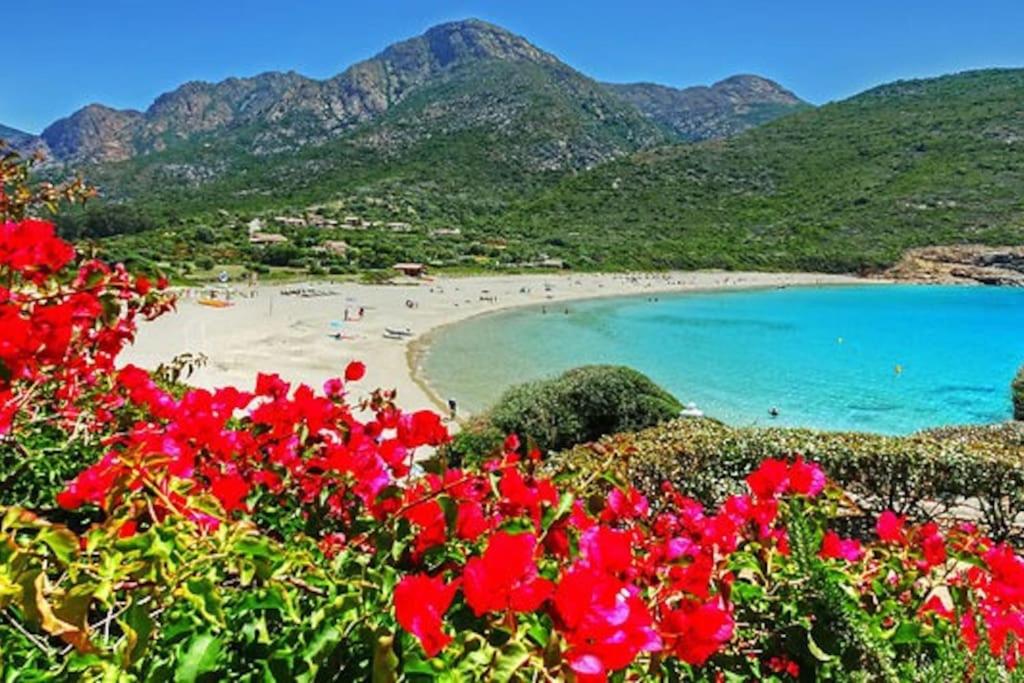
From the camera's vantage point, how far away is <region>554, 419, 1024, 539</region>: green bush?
8.01 metres

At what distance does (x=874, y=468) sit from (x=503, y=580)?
8.59 meters

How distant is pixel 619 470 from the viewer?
Answer: 2203 mm

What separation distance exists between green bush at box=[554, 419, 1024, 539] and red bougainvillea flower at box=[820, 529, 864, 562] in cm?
535

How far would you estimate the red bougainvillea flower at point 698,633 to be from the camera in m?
1.33

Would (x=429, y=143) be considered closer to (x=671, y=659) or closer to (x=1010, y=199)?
(x=1010, y=199)

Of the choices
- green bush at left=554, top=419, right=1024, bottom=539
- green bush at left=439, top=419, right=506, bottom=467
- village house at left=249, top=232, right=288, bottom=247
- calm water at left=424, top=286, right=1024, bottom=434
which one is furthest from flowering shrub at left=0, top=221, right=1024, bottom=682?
village house at left=249, top=232, right=288, bottom=247

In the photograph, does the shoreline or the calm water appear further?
the calm water

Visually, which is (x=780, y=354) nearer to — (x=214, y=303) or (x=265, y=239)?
(x=214, y=303)

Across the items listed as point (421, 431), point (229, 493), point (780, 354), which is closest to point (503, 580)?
point (229, 493)

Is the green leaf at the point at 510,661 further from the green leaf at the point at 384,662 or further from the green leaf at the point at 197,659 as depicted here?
the green leaf at the point at 197,659

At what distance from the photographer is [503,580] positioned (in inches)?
43.6

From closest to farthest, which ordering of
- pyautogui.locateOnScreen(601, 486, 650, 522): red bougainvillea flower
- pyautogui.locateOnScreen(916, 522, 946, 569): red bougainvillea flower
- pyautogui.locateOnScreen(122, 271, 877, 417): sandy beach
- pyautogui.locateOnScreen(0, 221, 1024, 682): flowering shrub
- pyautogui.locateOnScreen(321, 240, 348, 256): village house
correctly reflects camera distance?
1. pyautogui.locateOnScreen(0, 221, 1024, 682): flowering shrub
2. pyautogui.locateOnScreen(601, 486, 650, 522): red bougainvillea flower
3. pyautogui.locateOnScreen(916, 522, 946, 569): red bougainvillea flower
4. pyautogui.locateOnScreen(122, 271, 877, 417): sandy beach
5. pyautogui.locateOnScreen(321, 240, 348, 256): village house

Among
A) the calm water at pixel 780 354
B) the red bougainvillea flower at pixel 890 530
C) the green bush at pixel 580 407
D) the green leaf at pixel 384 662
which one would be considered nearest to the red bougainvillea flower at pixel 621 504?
the red bougainvillea flower at pixel 890 530

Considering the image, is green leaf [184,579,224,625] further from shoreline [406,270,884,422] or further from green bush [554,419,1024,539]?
shoreline [406,270,884,422]
